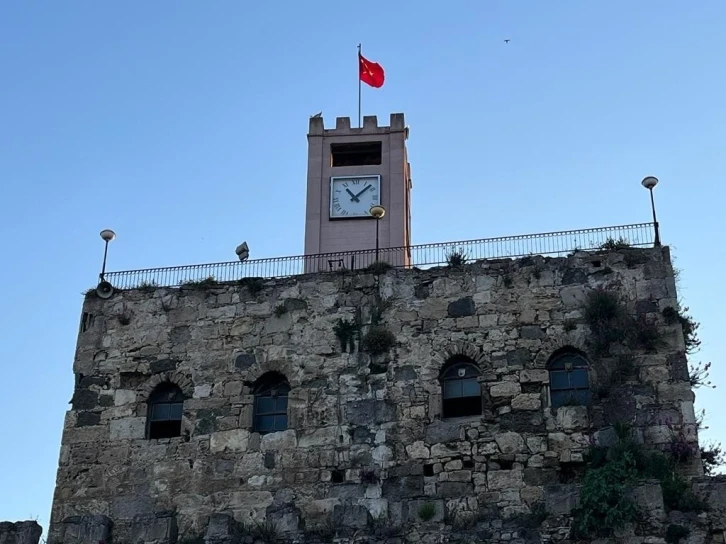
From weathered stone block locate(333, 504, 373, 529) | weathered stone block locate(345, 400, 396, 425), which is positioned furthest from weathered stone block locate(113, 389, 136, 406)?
weathered stone block locate(333, 504, 373, 529)

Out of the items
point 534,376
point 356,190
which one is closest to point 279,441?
point 534,376

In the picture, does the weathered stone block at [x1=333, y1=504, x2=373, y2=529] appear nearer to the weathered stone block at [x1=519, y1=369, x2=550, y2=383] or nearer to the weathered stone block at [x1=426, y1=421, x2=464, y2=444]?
the weathered stone block at [x1=426, y1=421, x2=464, y2=444]

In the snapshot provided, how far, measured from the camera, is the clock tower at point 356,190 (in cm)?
2555

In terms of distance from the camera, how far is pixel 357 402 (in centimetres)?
2123

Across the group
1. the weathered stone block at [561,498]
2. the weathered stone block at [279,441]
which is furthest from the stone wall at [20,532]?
the weathered stone block at [561,498]

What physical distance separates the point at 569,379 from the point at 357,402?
410 centimetres

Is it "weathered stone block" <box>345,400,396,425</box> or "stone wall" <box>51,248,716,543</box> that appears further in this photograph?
"weathered stone block" <box>345,400,396,425</box>

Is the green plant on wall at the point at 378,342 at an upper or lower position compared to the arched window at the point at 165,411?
upper

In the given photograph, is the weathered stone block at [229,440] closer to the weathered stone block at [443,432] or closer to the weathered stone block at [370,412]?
the weathered stone block at [370,412]

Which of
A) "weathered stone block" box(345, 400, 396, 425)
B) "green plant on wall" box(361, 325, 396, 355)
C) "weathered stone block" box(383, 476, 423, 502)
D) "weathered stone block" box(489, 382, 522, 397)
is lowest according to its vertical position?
"weathered stone block" box(383, 476, 423, 502)

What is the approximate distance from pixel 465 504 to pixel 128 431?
23.2ft

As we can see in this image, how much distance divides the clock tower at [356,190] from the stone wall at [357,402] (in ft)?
8.61

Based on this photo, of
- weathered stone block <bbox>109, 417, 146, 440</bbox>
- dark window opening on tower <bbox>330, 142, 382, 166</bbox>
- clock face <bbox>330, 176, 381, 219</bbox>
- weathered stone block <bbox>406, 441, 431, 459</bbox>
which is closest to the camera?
weathered stone block <bbox>406, 441, 431, 459</bbox>

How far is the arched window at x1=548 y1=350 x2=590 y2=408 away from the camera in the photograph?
20.5 m
